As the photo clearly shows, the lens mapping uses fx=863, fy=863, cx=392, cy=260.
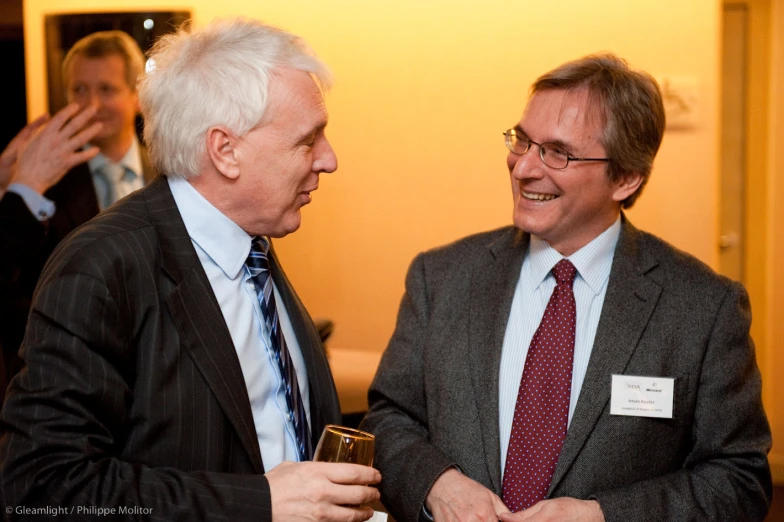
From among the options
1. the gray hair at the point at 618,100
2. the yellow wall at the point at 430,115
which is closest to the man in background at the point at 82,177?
the yellow wall at the point at 430,115

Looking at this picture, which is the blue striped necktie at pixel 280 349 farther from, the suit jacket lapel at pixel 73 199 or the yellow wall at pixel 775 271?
the yellow wall at pixel 775 271

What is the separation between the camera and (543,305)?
222cm

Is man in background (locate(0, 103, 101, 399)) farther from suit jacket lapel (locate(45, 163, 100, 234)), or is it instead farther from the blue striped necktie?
the blue striped necktie

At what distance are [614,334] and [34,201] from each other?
6.48ft

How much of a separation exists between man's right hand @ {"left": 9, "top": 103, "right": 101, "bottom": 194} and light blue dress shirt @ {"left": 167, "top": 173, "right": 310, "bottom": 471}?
1405 mm

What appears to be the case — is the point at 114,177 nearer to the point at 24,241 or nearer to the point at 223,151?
the point at 24,241

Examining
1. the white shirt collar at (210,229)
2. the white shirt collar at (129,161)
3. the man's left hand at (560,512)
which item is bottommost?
the man's left hand at (560,512)

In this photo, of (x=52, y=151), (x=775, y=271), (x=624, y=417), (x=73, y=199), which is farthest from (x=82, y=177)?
(x=775, y=271)

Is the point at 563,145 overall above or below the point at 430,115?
below

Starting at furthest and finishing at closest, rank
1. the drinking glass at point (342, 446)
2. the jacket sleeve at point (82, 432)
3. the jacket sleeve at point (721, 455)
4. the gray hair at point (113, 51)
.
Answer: the gray hair at point (113, 51) → the jacket sleeve at point (721, 455) → the drinking glass at point (342, 446) → the jacket sleeve at point (82, 432)

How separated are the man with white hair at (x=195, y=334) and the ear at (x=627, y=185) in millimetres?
820

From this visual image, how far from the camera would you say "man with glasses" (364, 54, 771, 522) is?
2.04 meters

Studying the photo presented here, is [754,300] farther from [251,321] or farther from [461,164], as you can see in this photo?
[251,321]

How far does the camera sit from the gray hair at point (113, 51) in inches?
141
